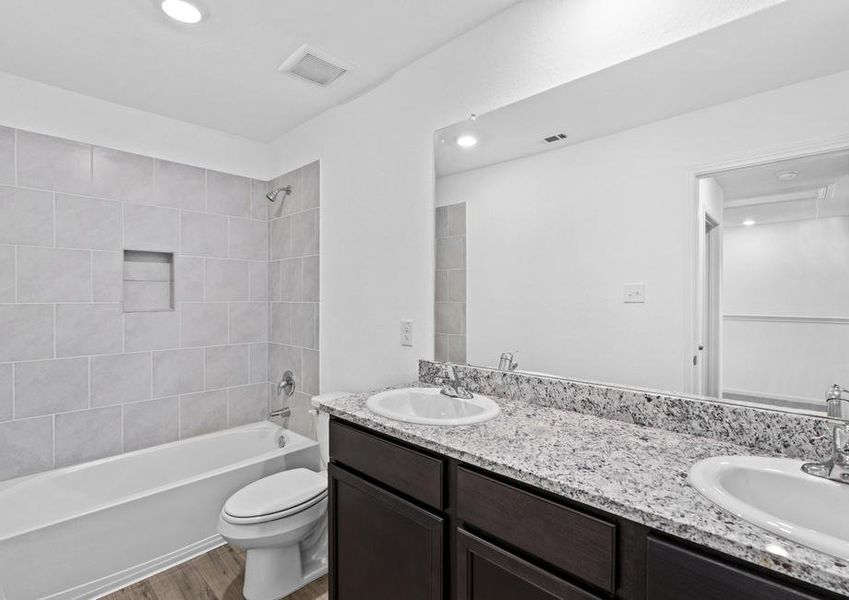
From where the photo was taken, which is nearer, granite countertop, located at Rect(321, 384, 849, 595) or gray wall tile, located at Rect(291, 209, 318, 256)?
granite countertop, located at Rect(321, 384, 849, 595)

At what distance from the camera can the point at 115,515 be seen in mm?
1890

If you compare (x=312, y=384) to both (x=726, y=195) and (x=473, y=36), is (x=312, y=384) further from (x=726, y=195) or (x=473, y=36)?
(x=726, y=195)

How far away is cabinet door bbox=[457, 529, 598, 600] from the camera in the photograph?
0.89 m

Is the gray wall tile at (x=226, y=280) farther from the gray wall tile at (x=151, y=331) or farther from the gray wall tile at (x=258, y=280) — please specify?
the gray wall tile at (x=151, y=331)

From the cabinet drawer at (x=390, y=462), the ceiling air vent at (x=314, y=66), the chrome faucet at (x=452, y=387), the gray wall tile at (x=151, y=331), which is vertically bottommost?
the cabinet drawer at (x=390, y=462)

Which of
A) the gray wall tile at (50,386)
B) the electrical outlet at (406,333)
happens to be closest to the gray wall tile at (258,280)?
the gray wall tile at (50,386)

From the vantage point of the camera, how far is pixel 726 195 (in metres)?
1.13

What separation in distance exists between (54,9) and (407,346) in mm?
1922

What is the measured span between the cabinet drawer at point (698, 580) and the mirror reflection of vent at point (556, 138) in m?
1.23

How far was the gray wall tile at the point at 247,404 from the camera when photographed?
2832 millimetres

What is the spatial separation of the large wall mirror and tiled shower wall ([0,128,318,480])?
146cm

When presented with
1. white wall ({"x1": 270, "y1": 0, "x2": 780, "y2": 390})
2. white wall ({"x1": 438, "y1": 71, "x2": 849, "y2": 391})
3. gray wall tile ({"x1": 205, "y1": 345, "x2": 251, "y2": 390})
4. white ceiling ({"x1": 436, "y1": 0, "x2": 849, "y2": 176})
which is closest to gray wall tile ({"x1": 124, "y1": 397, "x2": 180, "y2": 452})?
gray wall tile ({"x1": 205, "y1": 345, "x2": 251, "y2": 390})

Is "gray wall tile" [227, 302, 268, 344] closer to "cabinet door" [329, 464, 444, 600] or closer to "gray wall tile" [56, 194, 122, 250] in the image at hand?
"gray wall tile" [56, 194, 122, 250]

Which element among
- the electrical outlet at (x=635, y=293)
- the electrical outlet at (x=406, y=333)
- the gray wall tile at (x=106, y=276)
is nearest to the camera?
the electrical outlet at (x=635, y=293)
